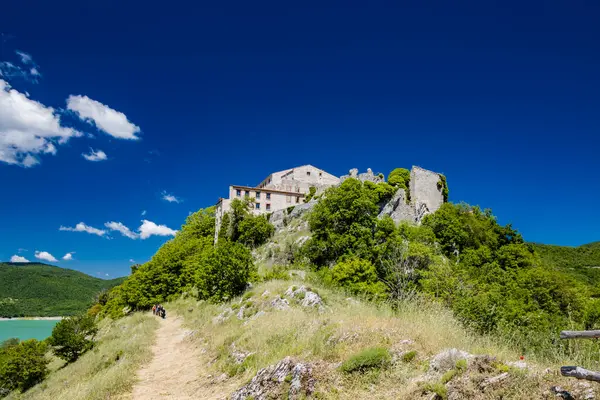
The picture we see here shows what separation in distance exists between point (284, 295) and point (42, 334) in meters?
118

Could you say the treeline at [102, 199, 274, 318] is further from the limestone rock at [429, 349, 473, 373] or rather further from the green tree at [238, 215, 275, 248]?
the limestone rock at [429, 349, 473, 373]

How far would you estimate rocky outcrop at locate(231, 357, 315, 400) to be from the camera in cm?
656

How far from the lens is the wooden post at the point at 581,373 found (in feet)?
12.7

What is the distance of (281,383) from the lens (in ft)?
23.0

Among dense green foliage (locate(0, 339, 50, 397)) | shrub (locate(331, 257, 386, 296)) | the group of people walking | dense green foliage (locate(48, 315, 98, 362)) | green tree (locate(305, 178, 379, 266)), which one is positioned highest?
green tree (locate(305, 178, 379, 266))

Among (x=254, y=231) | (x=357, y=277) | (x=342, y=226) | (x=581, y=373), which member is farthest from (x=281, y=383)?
(x=254, y=231)

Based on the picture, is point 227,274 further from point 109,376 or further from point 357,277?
point 109,376

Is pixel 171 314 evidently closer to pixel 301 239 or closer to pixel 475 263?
pixel 301 239

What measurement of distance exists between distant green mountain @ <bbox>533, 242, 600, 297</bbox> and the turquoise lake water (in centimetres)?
12326

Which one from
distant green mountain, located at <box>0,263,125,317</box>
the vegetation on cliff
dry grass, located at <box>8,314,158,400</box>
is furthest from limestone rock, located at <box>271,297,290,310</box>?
distant green mountain, located at <box>0,263,125,317</box>

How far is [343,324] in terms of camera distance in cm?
844

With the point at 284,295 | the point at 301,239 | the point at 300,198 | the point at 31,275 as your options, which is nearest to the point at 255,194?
the point at 300,198

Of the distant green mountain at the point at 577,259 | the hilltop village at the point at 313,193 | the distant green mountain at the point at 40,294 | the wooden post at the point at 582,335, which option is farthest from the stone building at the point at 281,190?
the distant green mountain at the point at 40,294

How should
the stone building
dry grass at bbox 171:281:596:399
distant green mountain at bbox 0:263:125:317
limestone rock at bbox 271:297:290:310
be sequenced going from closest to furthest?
1. dry grass at bbox 171:281:596:399
2. limestone rock at bbox 271:297:290:310
3. the stone building
4. distant green mountain at bbox 0:263:125:317
